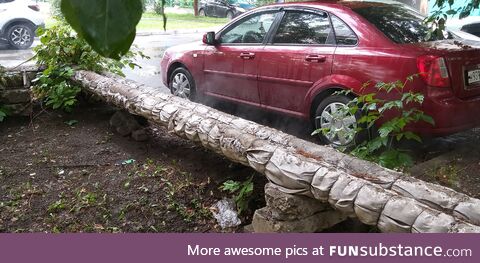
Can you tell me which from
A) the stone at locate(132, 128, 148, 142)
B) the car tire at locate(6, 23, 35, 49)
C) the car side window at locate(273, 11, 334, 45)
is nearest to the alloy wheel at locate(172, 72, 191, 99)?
the stone at locate(132, 128, 148, 142)

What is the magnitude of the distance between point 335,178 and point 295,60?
209 cm

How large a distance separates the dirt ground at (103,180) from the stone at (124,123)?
3.5 inches

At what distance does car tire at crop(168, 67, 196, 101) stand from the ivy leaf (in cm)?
480

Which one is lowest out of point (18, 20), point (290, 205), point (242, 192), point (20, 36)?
point (242, 192)

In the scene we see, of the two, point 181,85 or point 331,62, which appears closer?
point 331,62

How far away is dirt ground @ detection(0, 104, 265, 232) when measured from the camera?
9.81 ft

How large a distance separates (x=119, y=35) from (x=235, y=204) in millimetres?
2702

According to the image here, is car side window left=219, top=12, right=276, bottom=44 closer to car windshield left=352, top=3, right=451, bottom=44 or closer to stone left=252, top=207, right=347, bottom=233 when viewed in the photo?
car windshield left=352, top=3, right=451, bottom=44

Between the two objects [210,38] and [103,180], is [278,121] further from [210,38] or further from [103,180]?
[103,180]

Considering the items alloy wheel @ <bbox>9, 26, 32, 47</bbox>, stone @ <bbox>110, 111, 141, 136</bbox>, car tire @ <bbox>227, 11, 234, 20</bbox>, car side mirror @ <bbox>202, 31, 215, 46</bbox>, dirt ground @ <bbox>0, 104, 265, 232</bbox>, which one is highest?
car tire @ <bbox>227, 11, 234, 20</bbox>

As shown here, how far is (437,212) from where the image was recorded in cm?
192

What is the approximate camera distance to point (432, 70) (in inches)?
136

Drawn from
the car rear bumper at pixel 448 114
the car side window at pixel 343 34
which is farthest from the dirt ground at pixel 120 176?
the car side window at pixel 343 34

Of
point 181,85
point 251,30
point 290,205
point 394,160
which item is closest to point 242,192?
point 290,205
